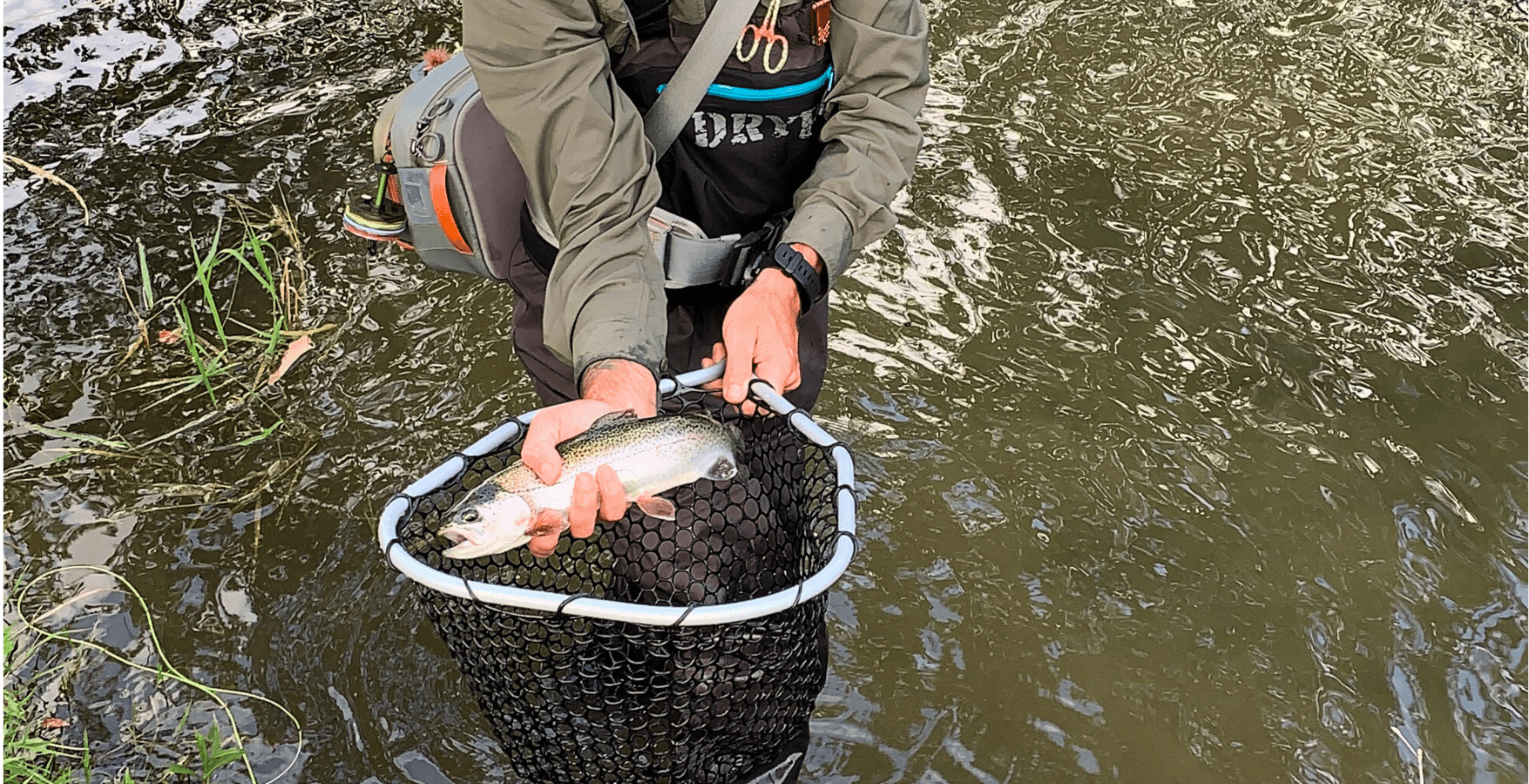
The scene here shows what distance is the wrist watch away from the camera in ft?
8.06

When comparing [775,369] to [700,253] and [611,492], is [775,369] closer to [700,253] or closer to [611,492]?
[700,253]

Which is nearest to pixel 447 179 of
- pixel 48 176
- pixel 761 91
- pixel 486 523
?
pixel 761 91

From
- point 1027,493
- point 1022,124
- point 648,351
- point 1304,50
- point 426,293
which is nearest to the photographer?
point 648,351

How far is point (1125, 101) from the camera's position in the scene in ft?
16.6

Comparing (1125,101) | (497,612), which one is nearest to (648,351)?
(497,612)

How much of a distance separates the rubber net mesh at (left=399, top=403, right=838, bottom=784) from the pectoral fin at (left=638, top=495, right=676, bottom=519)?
0.14 meters

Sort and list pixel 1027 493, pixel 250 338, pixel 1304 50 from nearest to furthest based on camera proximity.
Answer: pixel 1027 493, pixel 250 338, pixel 1304 50

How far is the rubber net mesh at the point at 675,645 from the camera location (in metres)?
2.16

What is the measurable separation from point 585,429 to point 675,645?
0.39 meters

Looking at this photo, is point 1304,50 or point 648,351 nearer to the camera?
point 648,351

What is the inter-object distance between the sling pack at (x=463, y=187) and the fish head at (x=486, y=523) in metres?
0.71

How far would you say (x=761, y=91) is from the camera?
8.13 feet

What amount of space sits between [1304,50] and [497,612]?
4632 mm

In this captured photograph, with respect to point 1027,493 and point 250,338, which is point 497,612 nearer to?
point 1027,493
